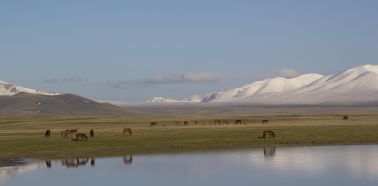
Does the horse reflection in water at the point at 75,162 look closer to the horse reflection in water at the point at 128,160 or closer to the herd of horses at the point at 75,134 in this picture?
the horse reflection in water at the point at 128,160

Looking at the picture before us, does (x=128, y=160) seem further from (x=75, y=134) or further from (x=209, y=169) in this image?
(x=75, y=134)

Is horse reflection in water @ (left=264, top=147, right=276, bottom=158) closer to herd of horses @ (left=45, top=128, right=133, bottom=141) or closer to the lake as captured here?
the lake

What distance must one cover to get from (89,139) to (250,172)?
2367 cm

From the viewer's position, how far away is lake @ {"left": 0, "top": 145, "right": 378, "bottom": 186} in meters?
33.5

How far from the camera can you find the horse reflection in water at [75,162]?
4166 centimetres

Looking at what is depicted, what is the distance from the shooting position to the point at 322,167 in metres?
38.5

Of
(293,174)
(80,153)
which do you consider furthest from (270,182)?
(80,153)

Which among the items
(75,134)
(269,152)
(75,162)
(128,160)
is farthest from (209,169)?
(75,134)

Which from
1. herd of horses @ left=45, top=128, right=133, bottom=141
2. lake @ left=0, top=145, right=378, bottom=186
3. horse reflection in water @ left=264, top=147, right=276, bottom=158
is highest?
herd of horses @ left=45, top=128, right=133, bottom=141

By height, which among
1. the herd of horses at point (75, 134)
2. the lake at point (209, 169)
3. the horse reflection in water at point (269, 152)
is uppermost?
the herd of horses at point (75, 134)

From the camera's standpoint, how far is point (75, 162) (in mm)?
43469

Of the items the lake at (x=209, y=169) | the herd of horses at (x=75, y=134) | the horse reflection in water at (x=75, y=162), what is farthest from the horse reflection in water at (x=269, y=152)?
the herd of horses at (x=75, y=134)

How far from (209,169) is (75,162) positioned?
9345 millimetres

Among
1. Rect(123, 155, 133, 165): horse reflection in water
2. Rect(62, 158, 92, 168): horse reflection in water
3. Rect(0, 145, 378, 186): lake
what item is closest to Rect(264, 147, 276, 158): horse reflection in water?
Rect(0, 145, 378, 186): lake
